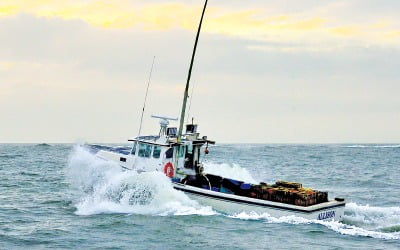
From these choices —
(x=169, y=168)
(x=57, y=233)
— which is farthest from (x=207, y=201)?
(x=57, y=233)

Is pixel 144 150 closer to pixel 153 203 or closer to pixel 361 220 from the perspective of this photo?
pixel 153 203

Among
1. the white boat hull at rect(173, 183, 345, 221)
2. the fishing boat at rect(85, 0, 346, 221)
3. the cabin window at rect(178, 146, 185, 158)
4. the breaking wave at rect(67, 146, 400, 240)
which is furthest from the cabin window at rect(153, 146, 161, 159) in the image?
the white boat hull at rect(173, 183, 345, 221)

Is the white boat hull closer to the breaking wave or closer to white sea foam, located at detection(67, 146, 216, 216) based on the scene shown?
the breaking wave

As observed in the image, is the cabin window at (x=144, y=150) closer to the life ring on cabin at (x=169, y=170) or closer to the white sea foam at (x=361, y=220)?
the life ring on cabin at (x=169, y=170)

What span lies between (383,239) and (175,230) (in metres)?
7.62

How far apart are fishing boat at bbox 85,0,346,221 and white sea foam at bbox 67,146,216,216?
0.39 metres

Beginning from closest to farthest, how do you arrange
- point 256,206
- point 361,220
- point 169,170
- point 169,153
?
point 256,206
point 169,170
point 169,153
point 361,220

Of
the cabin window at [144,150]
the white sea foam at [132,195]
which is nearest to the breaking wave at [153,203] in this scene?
the white sea foam at [132,195]

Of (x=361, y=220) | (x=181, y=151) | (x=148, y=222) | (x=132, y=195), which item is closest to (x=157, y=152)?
(x=181, y=151)

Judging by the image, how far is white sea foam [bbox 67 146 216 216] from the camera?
910 inches

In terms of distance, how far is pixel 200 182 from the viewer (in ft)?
82.3

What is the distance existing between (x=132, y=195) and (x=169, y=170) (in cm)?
195

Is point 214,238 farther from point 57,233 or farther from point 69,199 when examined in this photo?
point 69,199

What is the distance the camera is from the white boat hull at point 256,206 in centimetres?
2200
